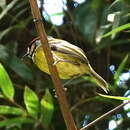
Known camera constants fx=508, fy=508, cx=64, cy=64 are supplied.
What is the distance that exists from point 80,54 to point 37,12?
0.33 m

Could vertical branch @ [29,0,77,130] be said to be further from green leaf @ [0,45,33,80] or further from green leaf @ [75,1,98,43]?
green leaf @ [0,45,33,80]

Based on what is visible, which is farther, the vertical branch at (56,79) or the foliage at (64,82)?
the foliage at (64,82)

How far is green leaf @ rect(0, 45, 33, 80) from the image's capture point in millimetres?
1813

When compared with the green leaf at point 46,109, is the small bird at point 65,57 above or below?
above

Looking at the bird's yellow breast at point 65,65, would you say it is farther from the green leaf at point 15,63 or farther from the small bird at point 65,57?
the green leaf at point 15,63

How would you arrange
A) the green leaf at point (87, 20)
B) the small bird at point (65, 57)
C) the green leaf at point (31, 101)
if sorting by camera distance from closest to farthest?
the small bird at point (65, 57) < the green leaf at point (87, 20) < the green leaf at point (31, 101)

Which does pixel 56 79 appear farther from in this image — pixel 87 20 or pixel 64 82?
pixel 64 82

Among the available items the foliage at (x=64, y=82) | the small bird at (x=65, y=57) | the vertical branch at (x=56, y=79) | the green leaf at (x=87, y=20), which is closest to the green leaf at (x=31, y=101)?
the foliage at (x=64, y=82)

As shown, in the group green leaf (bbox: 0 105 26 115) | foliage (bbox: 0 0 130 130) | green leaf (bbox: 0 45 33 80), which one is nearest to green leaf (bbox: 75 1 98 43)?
foliage (bbox: 0 0 130 130)

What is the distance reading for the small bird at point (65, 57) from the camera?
1222 mm

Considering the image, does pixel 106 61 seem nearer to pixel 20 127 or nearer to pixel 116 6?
pixel 20 127

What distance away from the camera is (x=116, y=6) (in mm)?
1474

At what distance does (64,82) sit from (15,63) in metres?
0.19

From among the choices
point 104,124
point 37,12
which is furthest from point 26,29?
point 37,12
